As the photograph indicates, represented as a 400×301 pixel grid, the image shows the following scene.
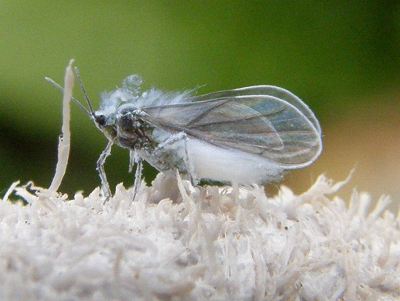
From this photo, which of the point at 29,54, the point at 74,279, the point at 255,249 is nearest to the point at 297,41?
the point at 29,54

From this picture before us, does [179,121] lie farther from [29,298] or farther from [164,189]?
[29,298]

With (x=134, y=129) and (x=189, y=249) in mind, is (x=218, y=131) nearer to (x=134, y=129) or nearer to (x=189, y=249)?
(x=134, y=129)

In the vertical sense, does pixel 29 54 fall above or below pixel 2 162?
above

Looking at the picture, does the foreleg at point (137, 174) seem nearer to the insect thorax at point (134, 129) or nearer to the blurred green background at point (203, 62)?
the insect thorax at point (134, 129)

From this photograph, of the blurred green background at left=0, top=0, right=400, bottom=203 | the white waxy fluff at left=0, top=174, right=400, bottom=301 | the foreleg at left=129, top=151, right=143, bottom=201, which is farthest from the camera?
the blurred green background at left=0, top=0, right=400, bottom=203

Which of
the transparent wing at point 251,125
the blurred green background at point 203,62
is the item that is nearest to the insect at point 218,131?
the transparent wing at point 251,125

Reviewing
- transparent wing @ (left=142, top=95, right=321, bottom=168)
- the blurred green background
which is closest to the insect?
transparent wing @ (left=142, top=95, right=321, bottom=168)

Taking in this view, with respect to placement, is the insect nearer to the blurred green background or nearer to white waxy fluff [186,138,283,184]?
white waxy fluff [186,138,283,184]
